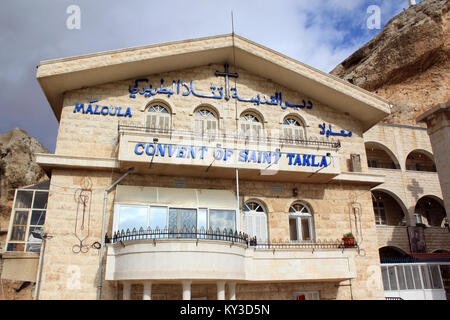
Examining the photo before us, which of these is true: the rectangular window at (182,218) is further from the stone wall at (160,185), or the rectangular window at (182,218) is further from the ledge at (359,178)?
the ledge at (359,178)

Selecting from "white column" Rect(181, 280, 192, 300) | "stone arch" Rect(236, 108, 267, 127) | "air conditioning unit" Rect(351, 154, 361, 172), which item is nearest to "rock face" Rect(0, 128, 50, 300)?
"stone arch" Rect(236, 108, 267, 127)

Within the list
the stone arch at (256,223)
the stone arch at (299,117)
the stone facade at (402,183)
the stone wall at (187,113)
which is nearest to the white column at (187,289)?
the stone arch at (256,223)

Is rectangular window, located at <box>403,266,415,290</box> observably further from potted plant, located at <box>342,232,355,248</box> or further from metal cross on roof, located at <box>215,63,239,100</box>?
metal cross on roof, located at <box>215,63,239,100</box>

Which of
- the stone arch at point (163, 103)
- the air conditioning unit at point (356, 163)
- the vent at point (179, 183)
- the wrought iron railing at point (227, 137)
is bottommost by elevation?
the vent at point (179, 183)

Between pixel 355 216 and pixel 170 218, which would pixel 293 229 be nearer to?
pixel 355 216

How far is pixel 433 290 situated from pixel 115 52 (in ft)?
66.5

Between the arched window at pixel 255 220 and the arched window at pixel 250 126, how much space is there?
126 inches

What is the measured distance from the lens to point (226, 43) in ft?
59.9

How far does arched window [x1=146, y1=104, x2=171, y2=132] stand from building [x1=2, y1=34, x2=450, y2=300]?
0.06m

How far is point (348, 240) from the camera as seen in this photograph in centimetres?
1695

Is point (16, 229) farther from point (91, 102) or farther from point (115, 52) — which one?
point (115, 52)

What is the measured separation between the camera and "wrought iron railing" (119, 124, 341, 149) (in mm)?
16562

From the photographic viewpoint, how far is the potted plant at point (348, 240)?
16795mm
